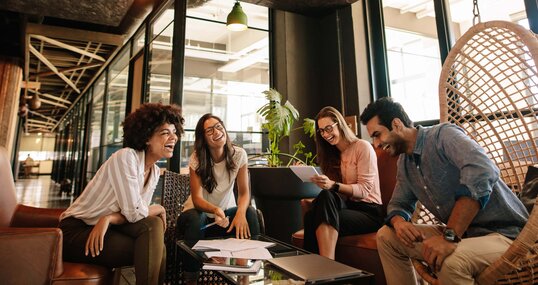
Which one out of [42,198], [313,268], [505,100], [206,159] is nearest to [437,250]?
[313,268]

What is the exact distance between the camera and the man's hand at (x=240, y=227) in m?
1.74

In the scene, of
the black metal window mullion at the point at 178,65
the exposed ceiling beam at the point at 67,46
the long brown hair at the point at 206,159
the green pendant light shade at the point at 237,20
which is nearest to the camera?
the long brown hair at the point at 206,159

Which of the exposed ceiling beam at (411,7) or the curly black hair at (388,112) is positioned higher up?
the exposed ceiling beam at (411,7)

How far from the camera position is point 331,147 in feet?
7.50

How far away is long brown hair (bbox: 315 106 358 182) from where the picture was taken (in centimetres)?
217

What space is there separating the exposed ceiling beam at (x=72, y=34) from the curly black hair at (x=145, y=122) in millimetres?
4263

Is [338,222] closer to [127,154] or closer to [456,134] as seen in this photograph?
[456,134]

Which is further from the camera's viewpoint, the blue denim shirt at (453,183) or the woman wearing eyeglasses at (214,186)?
the woman wearing eyeglasses at (214,186)

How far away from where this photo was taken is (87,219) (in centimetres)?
148

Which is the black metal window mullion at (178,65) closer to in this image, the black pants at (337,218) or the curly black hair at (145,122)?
the curly black hair at (145,122)

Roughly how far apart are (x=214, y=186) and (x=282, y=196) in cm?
68

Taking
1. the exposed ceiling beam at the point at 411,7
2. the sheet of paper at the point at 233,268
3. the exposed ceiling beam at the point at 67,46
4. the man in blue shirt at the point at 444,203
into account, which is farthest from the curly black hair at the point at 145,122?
the exposed ceiling beam at the point at 67,46

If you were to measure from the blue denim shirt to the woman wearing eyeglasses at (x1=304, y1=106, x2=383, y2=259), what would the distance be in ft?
1.06

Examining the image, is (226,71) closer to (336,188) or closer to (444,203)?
(336,188)
